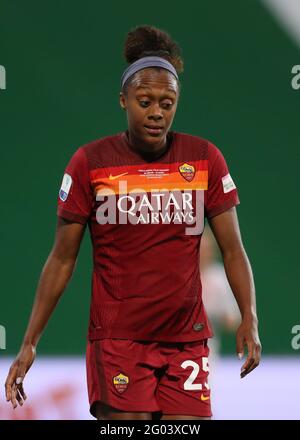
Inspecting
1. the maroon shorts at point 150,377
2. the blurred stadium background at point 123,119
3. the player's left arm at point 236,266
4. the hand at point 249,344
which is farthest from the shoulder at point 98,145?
the blurred stadium background at point 123,119

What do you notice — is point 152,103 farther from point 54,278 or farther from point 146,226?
point 54,278

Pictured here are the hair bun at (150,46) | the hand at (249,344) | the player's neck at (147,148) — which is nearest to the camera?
the hand at (249,344)

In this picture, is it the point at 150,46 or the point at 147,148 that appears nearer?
the point at 147,148

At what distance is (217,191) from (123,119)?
14.1 feet

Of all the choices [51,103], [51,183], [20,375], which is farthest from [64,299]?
[20,375]

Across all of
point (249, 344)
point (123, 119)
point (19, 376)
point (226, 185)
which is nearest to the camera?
point (249, 344)

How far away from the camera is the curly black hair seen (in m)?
4.21

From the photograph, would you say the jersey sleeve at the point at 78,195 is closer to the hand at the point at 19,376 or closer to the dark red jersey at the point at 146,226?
the dark red jersey at the point at 146,226

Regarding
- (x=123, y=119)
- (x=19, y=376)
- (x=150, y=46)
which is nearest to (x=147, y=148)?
(x=150, y=46)

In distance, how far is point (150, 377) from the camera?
3.99 meters

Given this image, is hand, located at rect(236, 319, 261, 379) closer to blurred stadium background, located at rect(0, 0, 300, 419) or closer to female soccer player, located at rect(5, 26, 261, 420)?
female soccer player, located at rect(5, 26, 261, 420)

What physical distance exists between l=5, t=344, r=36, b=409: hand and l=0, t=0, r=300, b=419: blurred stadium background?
4055 millimetres

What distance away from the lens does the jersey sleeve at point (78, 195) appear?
13.4 ft
